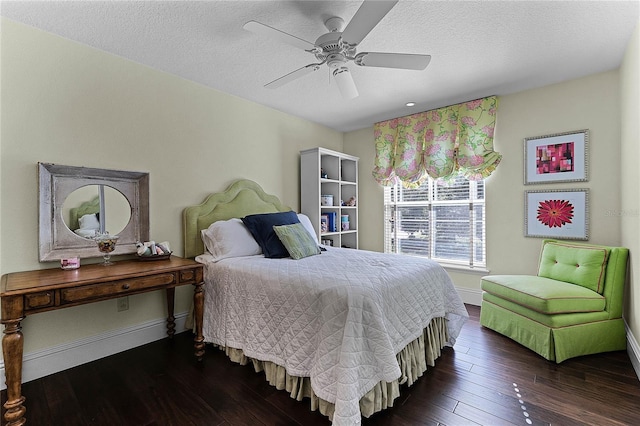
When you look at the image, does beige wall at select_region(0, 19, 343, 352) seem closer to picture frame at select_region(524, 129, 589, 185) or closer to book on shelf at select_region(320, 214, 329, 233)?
book on shelf at select_region(320, 214, 329, 233)

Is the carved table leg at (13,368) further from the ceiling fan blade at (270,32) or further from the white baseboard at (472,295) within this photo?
the white baseboard at (472,295)

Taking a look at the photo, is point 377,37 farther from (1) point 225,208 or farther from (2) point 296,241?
(1) point 225,208

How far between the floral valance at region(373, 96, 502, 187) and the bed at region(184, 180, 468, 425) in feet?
5.52

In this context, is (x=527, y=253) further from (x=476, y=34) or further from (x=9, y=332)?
(x=9, y=332)

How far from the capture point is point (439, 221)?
3.85m

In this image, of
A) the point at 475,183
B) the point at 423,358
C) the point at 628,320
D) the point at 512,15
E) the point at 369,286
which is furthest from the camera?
the point at 475,183

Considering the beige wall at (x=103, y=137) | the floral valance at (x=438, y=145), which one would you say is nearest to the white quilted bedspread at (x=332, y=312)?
the beige wall at (x=103, y=137)

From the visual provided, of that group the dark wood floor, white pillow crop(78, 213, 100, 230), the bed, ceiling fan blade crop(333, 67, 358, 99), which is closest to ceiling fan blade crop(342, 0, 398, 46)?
ceiling fan blade crop(333, 67, 358, 99)

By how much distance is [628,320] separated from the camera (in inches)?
94.3

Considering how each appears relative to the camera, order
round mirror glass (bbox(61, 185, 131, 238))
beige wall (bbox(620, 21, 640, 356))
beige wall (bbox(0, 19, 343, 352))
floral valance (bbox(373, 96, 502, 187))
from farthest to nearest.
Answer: floral valance (bbox(373, 96, 502, 187))
round mirror glass (bbox(61, 185, 131, 238))
beige wall (bbox(620, 21, 640, 356))
beige wall (bbox(0, 19, 343, 352))

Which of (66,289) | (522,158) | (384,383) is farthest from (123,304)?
(522,158)

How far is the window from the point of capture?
3566 mm

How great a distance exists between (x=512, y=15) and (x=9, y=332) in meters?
3.46

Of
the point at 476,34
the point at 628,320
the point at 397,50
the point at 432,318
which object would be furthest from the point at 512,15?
the point at 628,320
